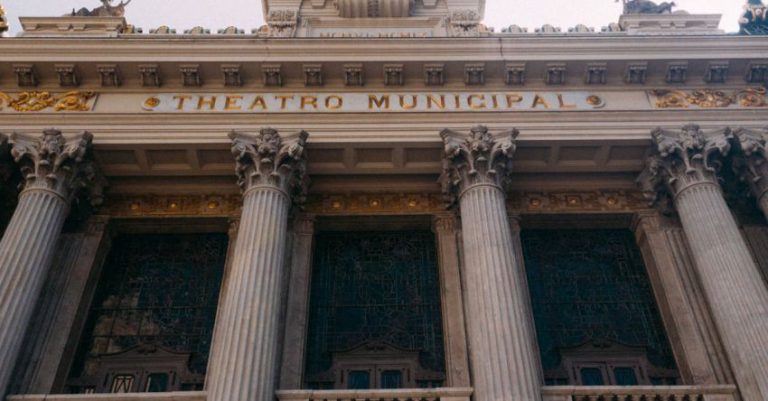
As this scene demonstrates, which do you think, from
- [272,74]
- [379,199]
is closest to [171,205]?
[272,74]

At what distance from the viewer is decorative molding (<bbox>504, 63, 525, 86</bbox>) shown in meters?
16.4

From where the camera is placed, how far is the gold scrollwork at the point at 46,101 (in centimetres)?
1594

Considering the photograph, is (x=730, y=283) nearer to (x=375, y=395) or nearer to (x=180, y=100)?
(x=375, y=395)

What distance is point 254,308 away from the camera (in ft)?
40.7

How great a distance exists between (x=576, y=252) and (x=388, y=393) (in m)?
6.66

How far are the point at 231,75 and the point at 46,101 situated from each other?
13.9 ft

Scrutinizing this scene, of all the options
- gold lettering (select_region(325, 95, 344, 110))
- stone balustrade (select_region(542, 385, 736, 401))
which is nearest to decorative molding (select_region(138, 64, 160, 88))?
gold lettering (select_region(325, 95, 344, 110))

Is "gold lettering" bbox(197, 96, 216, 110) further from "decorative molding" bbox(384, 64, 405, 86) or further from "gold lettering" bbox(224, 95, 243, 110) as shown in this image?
"decorative molding" bbox(384, 64, 405, 86)

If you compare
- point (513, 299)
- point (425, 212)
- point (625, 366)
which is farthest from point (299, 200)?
point (625, 366)

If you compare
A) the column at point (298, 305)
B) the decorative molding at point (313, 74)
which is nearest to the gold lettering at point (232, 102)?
the decorative molding at point (313, 74)

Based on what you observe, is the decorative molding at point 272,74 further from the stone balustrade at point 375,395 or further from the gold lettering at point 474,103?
the stone balustrade at point 375,395

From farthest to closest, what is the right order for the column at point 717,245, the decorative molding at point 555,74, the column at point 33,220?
the decorative molding at point 555,74, the column at point 33,220, the column at point 717,245

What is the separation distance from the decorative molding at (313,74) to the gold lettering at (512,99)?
4369 millimetres

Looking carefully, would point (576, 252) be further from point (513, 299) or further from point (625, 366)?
point (513, 299)
